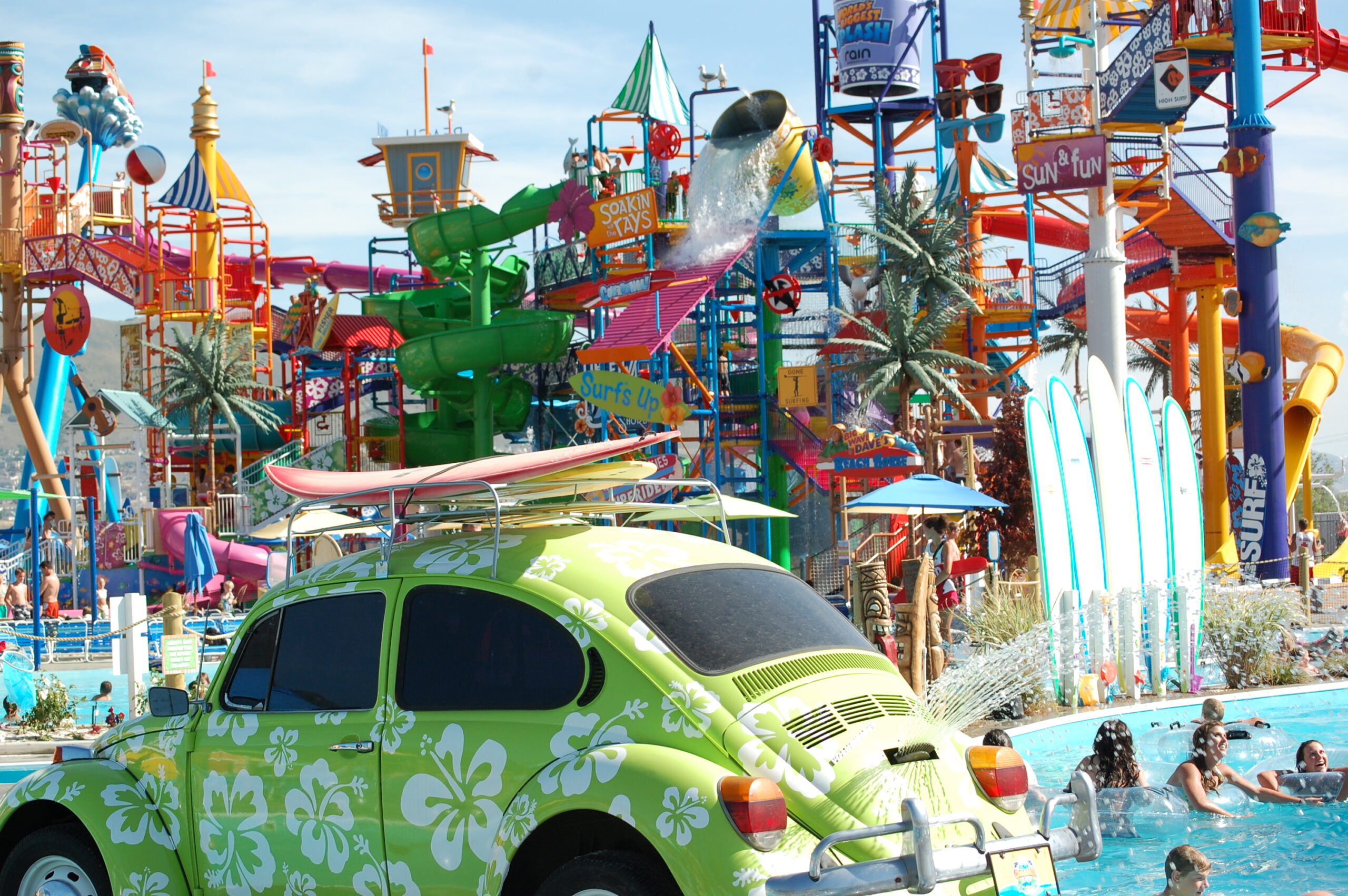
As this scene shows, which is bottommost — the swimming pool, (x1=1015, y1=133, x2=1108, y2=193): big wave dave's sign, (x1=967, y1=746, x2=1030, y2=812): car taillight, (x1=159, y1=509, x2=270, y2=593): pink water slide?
(x1=159, y1=509, x2=270, y2=593): pink water slide

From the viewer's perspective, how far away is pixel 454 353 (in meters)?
33.9

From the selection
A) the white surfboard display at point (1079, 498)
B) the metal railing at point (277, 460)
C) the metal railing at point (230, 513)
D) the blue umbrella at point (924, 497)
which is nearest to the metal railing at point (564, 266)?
the metal railing at point (277, 460)

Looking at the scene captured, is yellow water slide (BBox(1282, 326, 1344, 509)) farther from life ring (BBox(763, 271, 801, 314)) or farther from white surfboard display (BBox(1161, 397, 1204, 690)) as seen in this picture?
white surfboard display (BBox(1161, 397, 1204, 690))

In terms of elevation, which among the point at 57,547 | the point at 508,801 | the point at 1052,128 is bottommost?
the point at 57,547

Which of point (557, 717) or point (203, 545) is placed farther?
point (203, 545)

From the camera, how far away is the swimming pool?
777cm

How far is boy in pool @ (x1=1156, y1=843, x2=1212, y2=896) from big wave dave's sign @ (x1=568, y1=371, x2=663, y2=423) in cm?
2174

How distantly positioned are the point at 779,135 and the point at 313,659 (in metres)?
26.1

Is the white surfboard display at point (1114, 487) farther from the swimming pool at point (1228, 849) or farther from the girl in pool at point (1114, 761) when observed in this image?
the girl in pool at point (1114, 761)

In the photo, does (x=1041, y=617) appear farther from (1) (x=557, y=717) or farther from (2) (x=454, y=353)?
(2) (x=454, y=353)

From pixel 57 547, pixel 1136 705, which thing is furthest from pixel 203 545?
pixel 1136 705

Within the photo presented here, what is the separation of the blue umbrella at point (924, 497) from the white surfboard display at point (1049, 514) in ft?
8.89

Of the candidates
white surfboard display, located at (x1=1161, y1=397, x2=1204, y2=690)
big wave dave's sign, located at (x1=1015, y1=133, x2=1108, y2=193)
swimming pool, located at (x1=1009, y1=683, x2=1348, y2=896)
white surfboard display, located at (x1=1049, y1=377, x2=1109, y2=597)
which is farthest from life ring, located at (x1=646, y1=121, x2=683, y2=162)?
swimming pool, located at (x1=1009, y1=683, x2=1348, y2=896)

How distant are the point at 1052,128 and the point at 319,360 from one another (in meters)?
26.0
